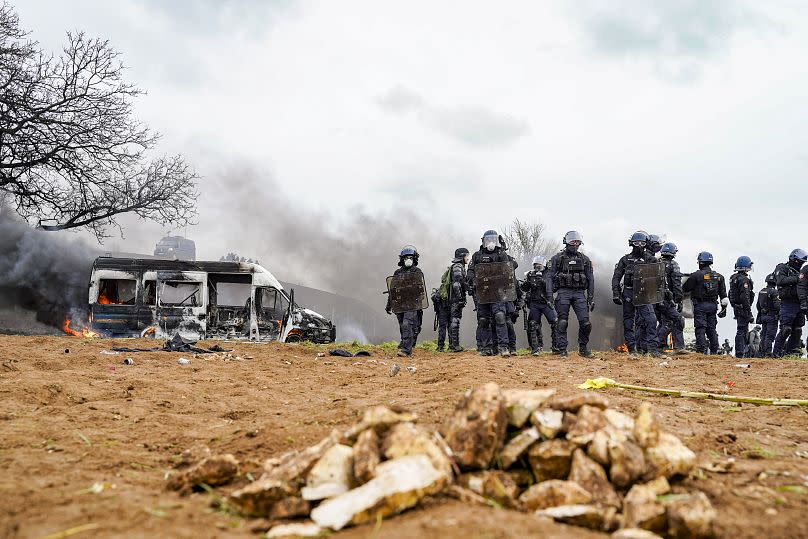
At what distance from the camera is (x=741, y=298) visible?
13359 millimetres

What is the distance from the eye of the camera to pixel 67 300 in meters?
21.8

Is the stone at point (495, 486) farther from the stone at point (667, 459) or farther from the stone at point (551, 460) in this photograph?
the stone at point (667, 459)

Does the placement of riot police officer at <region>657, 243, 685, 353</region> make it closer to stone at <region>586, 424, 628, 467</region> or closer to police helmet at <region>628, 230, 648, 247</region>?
police helmet at <region>628, 230, 648, 247</region>

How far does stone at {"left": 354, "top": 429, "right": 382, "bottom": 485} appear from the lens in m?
2.51

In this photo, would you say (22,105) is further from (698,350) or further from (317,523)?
(698,350)

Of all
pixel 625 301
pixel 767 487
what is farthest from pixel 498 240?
pixel 767 487

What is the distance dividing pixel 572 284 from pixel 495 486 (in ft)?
27.9

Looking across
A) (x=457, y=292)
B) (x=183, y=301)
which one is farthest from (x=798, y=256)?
(x=183, y=301)

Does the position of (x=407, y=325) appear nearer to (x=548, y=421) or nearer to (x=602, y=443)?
(x=548, y=421)

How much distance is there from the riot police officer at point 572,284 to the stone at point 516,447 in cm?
796

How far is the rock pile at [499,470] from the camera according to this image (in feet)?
7.52

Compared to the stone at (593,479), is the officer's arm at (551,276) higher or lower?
higher

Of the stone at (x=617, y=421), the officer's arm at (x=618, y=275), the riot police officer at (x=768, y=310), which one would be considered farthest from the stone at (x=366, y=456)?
the riot police officer at (x=768, y=310)

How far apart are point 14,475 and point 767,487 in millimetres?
4006
